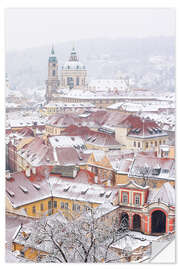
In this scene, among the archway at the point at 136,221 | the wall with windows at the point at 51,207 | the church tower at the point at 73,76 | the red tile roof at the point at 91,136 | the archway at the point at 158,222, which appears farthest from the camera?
the red tile roof at the point at 91,136

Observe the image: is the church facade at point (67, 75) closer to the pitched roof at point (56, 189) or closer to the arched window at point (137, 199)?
the pitched roof at point (56, 189)

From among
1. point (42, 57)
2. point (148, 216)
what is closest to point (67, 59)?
point (42, 57)

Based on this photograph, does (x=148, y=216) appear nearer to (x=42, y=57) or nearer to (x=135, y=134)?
(x=42, y=57)

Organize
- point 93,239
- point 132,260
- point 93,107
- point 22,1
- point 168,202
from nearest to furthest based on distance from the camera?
point 93,239, point 132,260, point 22,1, point 168,202, point 93,107

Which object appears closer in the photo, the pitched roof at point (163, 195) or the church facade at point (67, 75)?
the pitched roof at point (163, 195)

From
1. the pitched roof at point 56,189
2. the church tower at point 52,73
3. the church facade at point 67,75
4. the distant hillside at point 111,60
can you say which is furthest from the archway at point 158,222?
the church tower at point 52,73

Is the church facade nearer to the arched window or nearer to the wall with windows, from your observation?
the wall with windows
